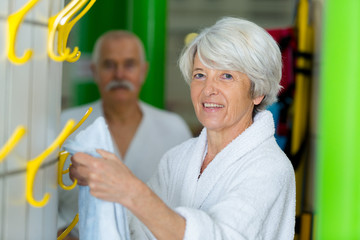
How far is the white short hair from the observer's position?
1215mm

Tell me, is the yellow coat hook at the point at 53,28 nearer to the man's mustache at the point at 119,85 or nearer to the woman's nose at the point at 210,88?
the woman's nose at the point at 210,88

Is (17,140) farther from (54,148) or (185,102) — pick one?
(185,102)

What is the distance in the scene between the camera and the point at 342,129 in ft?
5.59

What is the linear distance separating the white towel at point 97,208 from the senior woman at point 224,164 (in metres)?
0.03

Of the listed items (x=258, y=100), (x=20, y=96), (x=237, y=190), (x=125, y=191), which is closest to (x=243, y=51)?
(x=258, y=100)

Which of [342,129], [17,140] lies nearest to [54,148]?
[17,140]

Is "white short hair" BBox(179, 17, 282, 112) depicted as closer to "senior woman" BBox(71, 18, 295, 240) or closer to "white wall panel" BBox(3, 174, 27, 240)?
"senior woman" BBox(71, 18, 295, 240)

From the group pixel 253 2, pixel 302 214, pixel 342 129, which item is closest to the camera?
pixel 342 129

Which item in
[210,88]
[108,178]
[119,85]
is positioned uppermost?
[210,88]

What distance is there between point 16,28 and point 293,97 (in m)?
1.72

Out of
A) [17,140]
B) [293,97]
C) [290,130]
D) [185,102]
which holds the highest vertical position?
[17,140]

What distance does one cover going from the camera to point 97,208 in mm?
1032

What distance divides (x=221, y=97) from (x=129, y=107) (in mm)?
A: 1292

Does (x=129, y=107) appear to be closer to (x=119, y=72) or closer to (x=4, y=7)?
(x=119, y=72)
